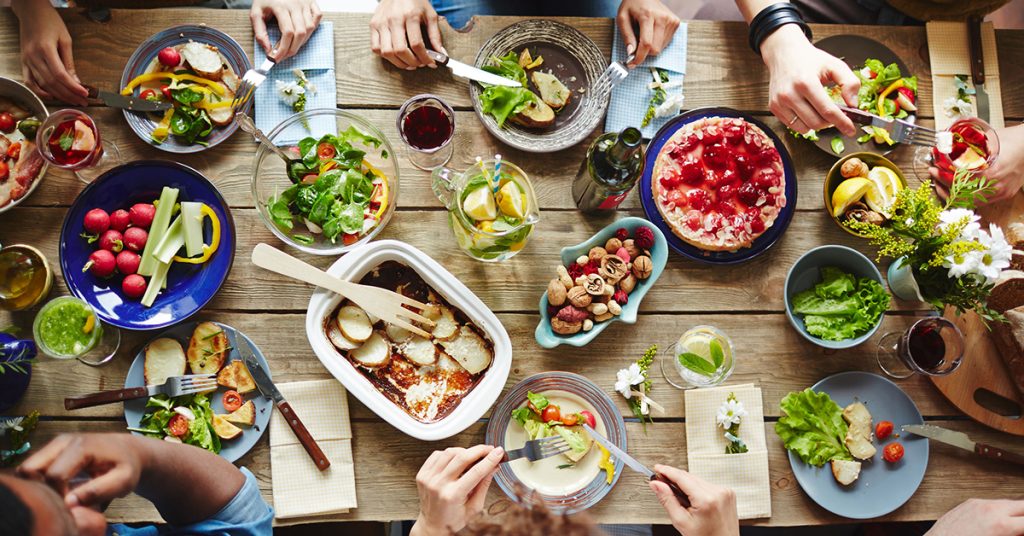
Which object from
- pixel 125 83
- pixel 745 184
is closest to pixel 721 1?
pixel 745 184

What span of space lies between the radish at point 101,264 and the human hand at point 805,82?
1.89m

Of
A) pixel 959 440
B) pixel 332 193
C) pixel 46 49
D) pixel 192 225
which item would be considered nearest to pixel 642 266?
pixel 332 193

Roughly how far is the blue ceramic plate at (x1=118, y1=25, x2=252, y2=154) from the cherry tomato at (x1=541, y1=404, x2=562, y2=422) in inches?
46.8

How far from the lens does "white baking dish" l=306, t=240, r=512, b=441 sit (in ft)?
5.28

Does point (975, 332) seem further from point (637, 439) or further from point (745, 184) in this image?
point (637, 439)

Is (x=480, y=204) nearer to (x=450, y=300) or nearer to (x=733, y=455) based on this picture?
(x=450, y=300)

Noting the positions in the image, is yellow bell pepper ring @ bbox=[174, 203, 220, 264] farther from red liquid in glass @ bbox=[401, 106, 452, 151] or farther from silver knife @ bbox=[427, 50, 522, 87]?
silver knife @ bbox=[427, 50, 522, 87]

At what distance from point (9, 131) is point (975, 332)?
9.18ft

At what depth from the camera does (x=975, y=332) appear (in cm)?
179

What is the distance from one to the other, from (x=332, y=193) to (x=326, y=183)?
0.03 metres

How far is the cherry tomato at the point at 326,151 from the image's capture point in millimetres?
1730

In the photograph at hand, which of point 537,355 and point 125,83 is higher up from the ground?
point 125,83

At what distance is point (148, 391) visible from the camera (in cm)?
163

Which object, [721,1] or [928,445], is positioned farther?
[721,1]
